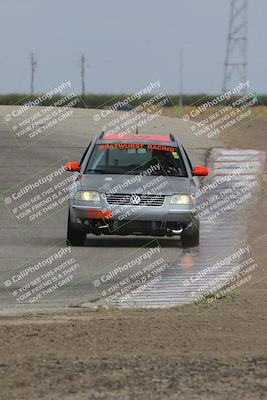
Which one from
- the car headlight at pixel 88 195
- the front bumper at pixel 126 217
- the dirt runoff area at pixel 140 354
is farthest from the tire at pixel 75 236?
the dirt runoff area at pixel 140 354

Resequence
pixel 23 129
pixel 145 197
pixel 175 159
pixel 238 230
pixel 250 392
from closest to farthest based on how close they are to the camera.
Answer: pixel 250 392, pixel 145 197, pixel 175 159, pixel 238 230, pixel 23 129

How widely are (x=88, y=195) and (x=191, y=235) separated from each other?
1.64 metres

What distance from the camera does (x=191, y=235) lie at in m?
16.5

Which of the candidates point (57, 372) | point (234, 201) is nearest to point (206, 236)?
point (234, 201)

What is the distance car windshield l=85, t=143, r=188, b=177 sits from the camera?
17.0 m

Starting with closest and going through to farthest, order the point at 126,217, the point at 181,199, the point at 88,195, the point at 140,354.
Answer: the point at 140,354, the point at 126,217, the point at 88,195, the point at 181,199

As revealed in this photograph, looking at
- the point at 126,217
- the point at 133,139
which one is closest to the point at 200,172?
the point at 133,139

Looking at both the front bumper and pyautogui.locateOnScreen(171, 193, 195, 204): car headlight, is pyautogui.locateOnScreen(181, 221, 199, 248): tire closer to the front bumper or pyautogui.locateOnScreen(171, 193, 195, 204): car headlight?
the front bumper

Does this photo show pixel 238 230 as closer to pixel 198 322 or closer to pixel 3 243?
pixel 3 243

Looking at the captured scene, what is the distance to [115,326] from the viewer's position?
31.1 feet

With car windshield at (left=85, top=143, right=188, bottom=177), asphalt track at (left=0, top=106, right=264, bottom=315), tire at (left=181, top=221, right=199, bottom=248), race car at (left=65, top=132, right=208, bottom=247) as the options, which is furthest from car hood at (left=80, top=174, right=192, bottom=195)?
asphalt track at (left=0, top=106, right=264, bottom=315)

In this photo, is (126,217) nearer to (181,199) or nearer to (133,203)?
(133,203)

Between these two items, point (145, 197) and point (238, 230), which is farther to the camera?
point (238, 230)

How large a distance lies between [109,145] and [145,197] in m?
1.55
